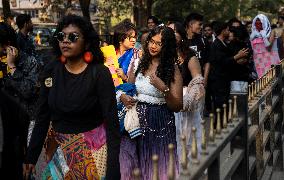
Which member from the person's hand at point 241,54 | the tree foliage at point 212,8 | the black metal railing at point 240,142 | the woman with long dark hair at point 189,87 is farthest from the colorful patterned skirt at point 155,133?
the tree foliage at point 212,8

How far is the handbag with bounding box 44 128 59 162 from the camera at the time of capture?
363 cm

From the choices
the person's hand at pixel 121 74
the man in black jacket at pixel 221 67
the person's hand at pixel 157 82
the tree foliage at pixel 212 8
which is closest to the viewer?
the person's hand at pixel 157 82

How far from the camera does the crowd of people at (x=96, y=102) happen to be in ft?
11.3

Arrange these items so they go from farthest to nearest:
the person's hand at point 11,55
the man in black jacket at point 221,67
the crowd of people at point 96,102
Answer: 1. the man in black jacket at point 221,67
2. the person's hand at point 11,55
3. the crowd of people at point 96,102

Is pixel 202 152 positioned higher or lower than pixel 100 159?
higher

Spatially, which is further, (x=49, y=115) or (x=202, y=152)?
(x=49, y=115)

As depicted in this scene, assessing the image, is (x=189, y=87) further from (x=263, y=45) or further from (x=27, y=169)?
(x=263, y=45)

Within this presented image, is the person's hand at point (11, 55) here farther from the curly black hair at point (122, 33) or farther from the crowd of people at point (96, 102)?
the curly black hair at point (122, 33)

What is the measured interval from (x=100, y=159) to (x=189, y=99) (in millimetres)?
2235

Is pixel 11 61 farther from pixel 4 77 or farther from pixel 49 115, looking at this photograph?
pixel 49 115

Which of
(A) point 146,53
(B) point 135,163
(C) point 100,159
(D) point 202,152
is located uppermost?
(A) point 146,53

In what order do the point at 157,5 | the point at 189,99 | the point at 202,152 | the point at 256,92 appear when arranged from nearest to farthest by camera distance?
the point at 202,152 < the point at 256,92 < the point at 189,99 < the point at 157,5

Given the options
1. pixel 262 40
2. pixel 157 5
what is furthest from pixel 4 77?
pixel 157 5

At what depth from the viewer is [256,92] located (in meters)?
4.50
